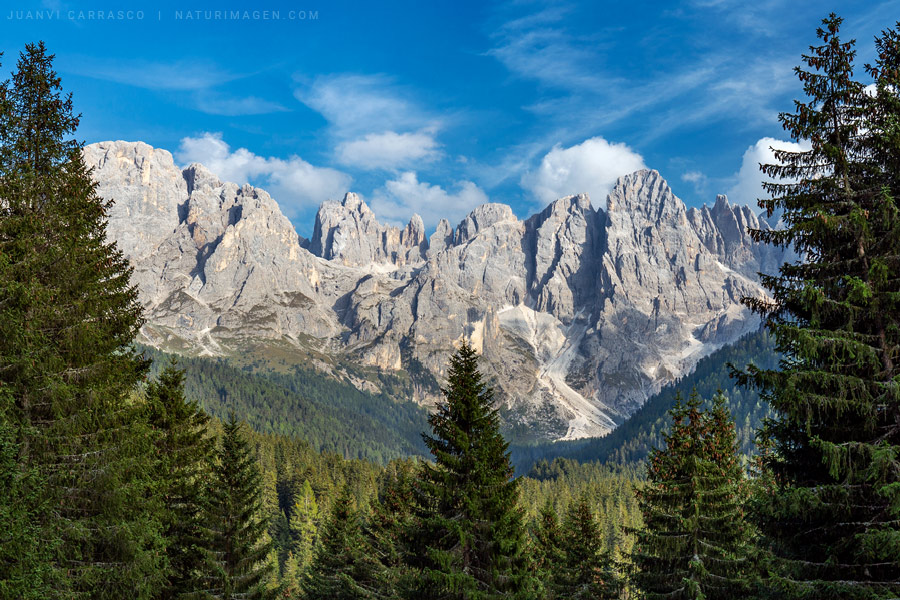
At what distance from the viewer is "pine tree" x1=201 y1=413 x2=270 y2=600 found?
81.4 ft

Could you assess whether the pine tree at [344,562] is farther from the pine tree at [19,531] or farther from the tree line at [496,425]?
the pine tree at [19,531]

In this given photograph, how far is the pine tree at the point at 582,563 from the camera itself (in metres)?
32.0

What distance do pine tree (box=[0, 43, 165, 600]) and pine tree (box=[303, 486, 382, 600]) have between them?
1727 cm

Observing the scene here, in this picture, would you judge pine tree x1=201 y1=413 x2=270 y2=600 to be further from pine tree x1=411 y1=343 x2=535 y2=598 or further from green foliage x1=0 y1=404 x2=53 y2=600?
green foliage x1=0 y1=404 x2=53 y2=600

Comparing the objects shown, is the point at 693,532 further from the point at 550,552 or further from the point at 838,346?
the point at 550,552

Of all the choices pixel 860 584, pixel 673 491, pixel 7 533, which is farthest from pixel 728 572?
pixel 7 533

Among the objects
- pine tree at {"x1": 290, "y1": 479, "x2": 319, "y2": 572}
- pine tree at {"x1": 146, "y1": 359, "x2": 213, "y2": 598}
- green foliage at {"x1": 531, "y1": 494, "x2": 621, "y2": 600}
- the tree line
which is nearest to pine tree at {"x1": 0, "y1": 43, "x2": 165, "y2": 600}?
the tree line

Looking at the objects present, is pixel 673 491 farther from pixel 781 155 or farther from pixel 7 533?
pixel 7 533

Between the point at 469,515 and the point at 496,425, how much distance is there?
340cm

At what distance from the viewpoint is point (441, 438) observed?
2244 centimetres

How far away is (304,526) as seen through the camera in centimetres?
7169

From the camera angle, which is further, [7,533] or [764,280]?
[764,280]

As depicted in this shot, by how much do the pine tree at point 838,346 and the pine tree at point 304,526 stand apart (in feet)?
197

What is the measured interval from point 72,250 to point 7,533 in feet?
24.7
